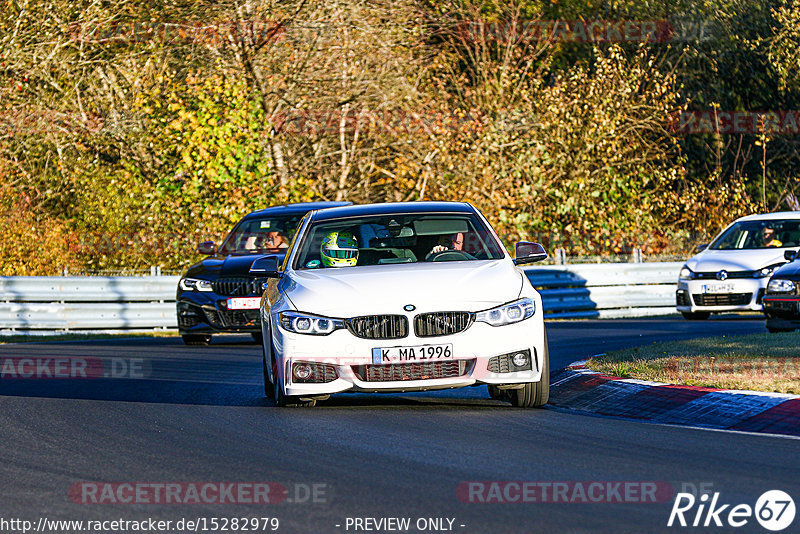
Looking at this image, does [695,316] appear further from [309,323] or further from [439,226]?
[309,323]

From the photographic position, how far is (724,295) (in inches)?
899

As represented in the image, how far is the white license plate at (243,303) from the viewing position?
18.1 m

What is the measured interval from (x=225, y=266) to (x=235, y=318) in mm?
705

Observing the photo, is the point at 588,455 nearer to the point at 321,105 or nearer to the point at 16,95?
the point at 321,105

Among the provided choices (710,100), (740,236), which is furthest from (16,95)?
(710,100)

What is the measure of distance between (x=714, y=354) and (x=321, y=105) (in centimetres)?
1984

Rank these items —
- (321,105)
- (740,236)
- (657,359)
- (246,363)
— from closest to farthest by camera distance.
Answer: (657,359)
(246,363)
(740,236)
(321,105)

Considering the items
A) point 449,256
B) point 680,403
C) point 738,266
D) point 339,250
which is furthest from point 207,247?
point 680,403

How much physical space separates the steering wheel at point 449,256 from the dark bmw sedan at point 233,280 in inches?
264

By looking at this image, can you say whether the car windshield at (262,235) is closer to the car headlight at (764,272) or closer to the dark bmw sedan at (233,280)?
the dark bmw sedan at (233,280)

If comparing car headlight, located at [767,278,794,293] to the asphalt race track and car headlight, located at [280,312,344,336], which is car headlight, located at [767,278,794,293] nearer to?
the asphalt race track

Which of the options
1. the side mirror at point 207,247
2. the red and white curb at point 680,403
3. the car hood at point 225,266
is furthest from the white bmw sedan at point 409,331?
the side mirror at point 207,247

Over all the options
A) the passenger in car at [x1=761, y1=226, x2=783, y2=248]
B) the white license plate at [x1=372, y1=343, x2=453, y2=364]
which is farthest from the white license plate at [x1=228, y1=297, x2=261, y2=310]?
the passenger in car at [x1=761, y1=226, x2=783, y2=248]

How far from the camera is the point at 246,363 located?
51.7 ft
